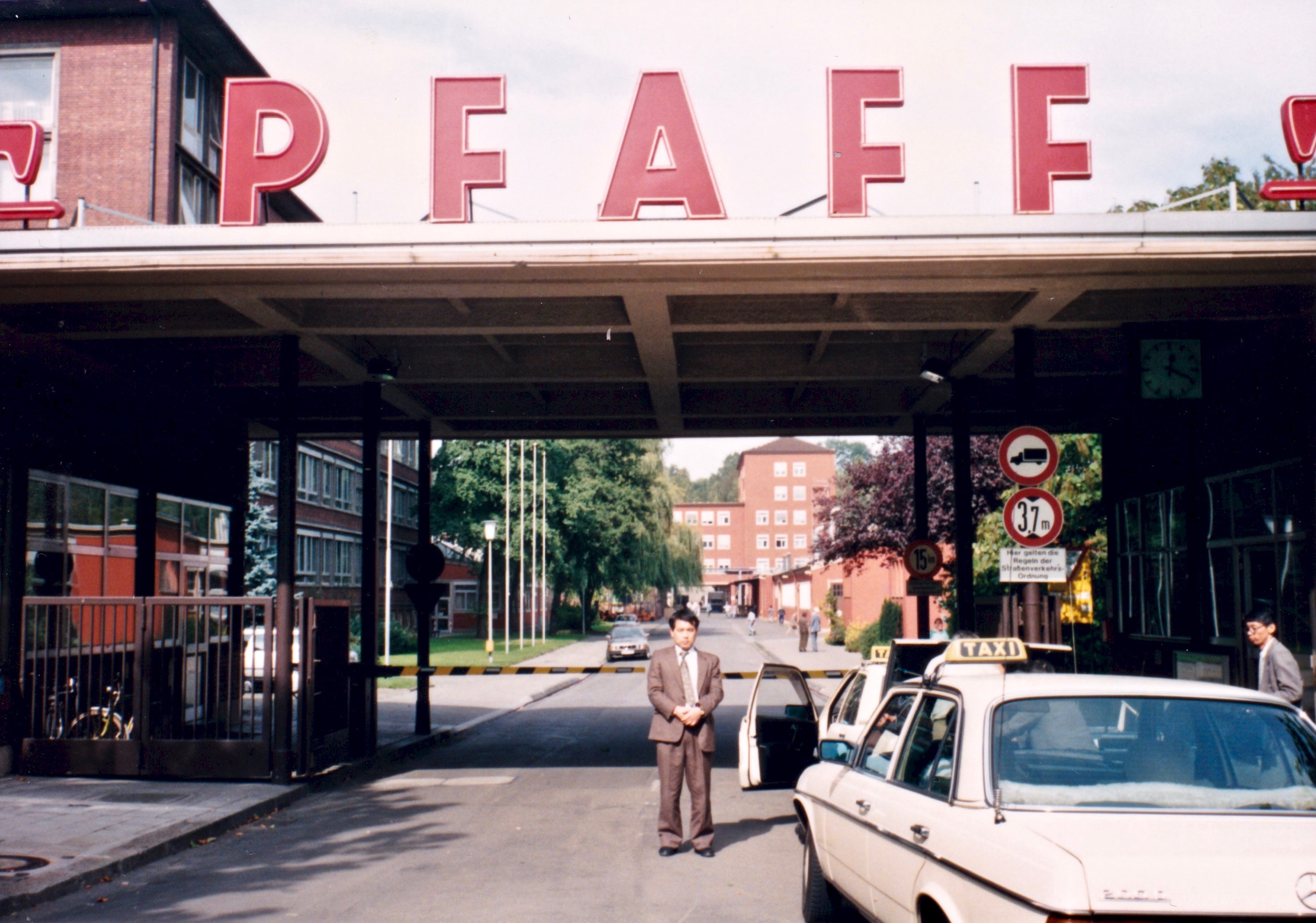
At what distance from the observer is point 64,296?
10.8 m

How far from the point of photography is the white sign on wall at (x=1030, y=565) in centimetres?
1077

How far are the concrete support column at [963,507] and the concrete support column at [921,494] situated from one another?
270 cm

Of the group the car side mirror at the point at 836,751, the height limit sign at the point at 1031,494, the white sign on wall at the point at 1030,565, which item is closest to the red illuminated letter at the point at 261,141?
the height limit sign at the point at 1031,494

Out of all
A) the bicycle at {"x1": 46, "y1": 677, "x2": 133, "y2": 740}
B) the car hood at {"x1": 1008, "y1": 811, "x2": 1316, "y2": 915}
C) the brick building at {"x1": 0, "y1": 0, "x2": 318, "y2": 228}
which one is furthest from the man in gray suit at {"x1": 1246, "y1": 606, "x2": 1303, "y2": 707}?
the brick building at {"x1": 0, "y1": 0, "x2": 318, "y2": 228}

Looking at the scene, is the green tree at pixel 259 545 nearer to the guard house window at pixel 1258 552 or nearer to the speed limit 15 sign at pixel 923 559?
the speed limit 15 sign at pixel 923 559

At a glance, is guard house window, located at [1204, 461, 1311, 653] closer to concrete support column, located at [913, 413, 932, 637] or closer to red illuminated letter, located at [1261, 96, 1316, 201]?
red illuminated letter, located at [1261, 96, 1316, 201]

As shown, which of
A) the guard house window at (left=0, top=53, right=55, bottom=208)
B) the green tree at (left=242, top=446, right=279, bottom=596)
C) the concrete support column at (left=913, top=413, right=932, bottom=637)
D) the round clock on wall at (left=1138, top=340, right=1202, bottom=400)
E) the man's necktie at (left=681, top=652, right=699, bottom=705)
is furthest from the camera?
the green tree at (left=242, top=446, right=279, bottom=596)

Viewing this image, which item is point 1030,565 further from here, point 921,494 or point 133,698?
point 133,698

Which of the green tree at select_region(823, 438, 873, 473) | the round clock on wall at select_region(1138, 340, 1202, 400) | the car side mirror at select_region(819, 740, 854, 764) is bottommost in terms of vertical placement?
the car side mirror at select_region(819, 740, 854, 764)

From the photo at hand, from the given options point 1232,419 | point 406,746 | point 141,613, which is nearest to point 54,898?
point 141,613

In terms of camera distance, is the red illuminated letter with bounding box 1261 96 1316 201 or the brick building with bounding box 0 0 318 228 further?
the brick building with bounding box 0 0 318 228

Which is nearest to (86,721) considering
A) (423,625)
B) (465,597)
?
(423,625)

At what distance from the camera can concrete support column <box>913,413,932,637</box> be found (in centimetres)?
1819

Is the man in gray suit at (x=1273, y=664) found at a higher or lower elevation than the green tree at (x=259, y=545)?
lower
